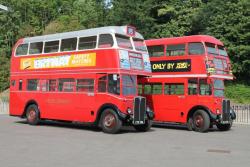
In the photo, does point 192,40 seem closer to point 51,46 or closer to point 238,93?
point 51,46

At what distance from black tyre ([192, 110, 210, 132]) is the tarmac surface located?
1.81 metres

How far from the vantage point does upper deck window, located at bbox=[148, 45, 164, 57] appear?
74.6 ft

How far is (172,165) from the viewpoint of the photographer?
1094 centimetres

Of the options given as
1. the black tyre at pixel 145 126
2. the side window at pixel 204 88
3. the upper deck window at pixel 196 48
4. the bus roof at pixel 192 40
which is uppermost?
the bus roof at pixel 192 40

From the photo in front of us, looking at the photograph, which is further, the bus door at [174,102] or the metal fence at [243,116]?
the metal fence at [243,116]

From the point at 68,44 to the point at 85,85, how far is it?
2195 mm

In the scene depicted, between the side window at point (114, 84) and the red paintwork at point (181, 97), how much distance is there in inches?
146

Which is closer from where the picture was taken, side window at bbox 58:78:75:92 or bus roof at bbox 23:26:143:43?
bus roof at bbox 23:26:143:43

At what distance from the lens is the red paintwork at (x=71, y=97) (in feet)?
62.6

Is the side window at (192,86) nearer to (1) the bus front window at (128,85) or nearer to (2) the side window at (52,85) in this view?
(1) the bus front window at (128,85)

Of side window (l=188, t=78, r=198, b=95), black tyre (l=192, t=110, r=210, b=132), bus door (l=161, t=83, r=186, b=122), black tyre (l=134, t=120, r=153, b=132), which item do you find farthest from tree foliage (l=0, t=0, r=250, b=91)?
black tyre (l=134, t=120, r=153, b=132)

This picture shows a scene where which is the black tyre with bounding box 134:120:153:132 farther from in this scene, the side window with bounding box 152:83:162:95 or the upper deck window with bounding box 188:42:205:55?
the upper deck window with bounding box 188:42:205:55

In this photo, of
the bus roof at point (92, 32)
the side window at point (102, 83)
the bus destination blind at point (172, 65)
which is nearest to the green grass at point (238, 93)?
the bus destination blind at point (172, 65)

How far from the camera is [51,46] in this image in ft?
72.6
